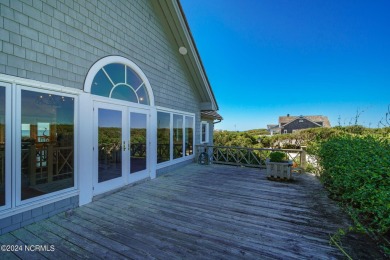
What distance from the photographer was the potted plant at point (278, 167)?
5.33 m

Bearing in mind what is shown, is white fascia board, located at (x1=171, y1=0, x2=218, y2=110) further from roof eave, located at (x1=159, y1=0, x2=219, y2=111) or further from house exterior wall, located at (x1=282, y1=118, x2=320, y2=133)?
house exterior wall, located at (x1=282, y1=118, x2=320, y2=133)

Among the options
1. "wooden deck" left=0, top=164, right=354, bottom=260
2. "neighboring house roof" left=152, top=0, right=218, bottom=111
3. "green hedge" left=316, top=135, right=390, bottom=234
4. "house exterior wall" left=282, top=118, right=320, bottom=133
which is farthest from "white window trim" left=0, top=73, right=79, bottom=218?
"house exterior wall" left=282, top=118, right=320, bottom=133

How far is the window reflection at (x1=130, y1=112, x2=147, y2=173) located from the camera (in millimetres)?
4898

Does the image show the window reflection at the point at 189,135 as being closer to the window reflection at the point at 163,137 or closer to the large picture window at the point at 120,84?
the window reflection at the point at 163,137

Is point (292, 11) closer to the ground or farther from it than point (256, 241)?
farther from it

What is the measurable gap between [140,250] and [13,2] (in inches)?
158

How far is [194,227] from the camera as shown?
2674 mm

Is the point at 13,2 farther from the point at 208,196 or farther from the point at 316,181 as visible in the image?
the point at 316,181

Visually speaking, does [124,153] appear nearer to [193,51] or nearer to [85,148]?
[85,148]

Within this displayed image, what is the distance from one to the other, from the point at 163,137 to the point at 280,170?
13.1 feet

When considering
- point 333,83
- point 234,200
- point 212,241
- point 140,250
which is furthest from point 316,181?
point 333,83

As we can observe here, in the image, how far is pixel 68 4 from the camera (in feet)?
11.0

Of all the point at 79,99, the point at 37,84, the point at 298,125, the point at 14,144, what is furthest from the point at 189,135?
the point at 298,125

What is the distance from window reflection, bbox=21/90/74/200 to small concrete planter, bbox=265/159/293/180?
17.3 feet
